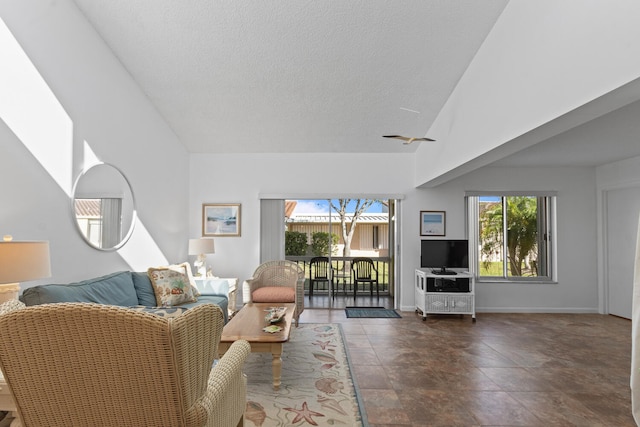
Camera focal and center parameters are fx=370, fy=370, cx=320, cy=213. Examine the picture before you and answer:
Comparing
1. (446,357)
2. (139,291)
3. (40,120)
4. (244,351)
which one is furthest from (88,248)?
(446,357)

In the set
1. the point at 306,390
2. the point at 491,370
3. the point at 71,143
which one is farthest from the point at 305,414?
the point at 71,143

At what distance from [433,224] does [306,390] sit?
12.8ft

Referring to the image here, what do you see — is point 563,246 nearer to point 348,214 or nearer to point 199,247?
point 348,214

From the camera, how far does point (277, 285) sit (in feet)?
18.2

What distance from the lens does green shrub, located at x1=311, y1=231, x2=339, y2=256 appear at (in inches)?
258

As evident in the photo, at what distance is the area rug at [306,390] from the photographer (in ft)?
8.50

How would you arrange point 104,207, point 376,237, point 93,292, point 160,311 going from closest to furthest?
point 160,311, point 93,292, point 104,207, point 376,237

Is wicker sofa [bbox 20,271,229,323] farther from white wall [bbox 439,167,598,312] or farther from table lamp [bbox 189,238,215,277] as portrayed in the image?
white wall [bbox 439,167,598,312]

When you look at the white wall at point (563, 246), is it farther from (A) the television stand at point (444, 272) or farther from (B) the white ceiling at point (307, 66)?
(A) the television stand at point (444, 272)

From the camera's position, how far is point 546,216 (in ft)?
20.5

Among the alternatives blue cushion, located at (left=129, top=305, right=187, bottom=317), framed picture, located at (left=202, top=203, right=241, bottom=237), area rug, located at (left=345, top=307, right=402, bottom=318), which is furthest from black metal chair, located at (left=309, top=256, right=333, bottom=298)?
blue cushion, located at (left=129, top=305, right=187, bottom=317)

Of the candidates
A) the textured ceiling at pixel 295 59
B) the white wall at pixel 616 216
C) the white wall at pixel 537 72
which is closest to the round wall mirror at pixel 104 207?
the textured ceiling at pixel 295 59

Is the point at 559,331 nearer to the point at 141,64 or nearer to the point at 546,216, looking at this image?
the point at 546,216

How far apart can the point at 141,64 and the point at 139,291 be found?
8.29 feet
